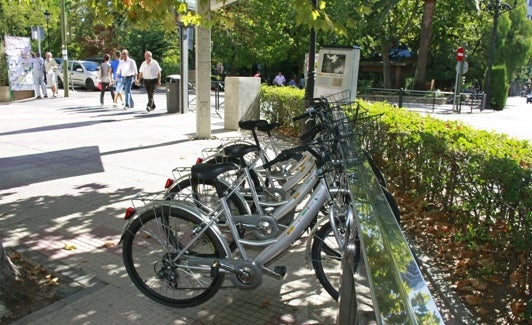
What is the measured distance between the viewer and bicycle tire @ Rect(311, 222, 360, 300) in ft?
10.9

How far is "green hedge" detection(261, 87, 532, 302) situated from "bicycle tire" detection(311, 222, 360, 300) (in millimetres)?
1282

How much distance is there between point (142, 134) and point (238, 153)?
7101 mm

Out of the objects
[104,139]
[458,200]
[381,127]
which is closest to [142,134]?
[104,139]

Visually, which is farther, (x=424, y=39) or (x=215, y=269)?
(x=424, y=39)

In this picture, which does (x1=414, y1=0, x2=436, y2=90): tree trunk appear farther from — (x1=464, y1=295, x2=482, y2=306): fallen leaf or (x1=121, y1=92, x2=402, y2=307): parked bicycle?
(x1=121, y1=92, x2=402, y2=307): parked bicycle

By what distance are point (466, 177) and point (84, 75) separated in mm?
25577

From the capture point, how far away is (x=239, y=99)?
11508mm

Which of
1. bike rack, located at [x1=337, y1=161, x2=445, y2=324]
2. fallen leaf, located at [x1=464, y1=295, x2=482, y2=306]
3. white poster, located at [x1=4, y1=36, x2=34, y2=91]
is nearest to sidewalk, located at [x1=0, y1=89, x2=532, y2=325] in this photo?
fallen leaf, located at [x1=464, y1=295, x2=482, y2=306]

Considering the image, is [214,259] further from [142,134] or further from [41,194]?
[142,134]

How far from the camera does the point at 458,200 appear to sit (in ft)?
14.6

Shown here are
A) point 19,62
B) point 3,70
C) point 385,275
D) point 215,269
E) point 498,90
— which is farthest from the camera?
point 498,90

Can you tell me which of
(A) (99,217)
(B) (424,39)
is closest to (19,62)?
(A) (99,217)

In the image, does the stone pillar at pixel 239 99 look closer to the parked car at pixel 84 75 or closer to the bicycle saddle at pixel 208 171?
the bicycle saddle at pixel 208 171

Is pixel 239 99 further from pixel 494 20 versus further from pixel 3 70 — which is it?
pixel 494 20
